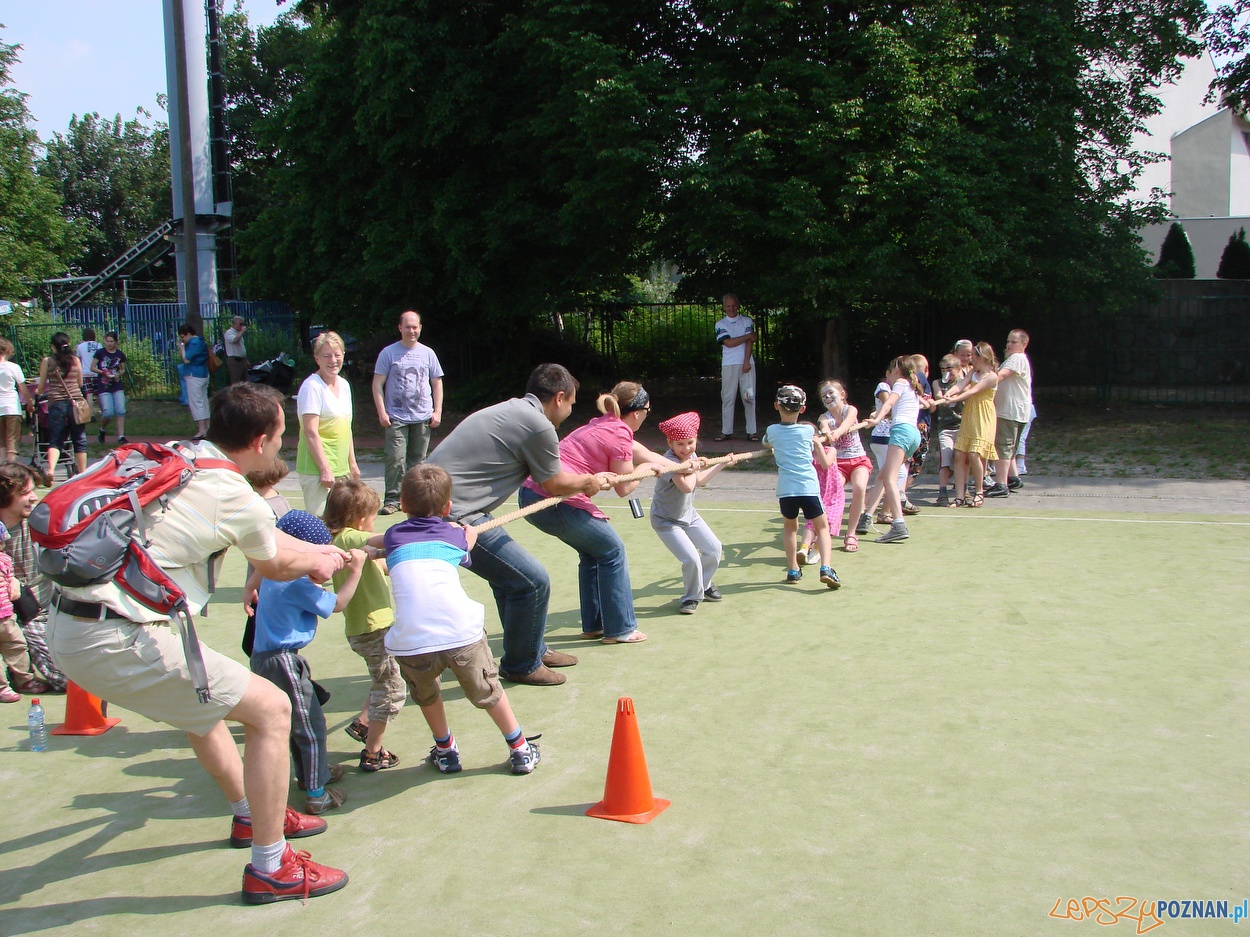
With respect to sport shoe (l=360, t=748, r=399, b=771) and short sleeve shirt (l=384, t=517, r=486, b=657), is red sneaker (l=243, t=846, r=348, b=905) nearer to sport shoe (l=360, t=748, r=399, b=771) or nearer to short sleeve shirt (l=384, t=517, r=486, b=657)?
short sleeve shirt (l=384, t=517, r=486, b=657)

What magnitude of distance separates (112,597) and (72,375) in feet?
37.8

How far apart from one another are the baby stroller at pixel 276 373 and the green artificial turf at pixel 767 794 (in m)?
14.1

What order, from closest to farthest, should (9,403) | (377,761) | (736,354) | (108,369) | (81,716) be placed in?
1. (377,761)
2. (81,716)
3. (9,403)
4. (736,354)
5. (108,369)

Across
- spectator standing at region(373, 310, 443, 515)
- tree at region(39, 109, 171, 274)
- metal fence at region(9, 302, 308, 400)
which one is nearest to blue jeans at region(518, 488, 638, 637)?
spectator standing at region(373, 310, 443, 515)

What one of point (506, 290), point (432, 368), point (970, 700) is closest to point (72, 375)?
point (432, 368)

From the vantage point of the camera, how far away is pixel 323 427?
7902mm

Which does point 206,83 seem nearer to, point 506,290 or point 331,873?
point 506,290

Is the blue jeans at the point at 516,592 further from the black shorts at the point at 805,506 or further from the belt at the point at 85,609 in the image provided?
the black shorts at the point at 805,506

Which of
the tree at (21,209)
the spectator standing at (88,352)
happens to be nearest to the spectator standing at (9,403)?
the spectator standing at (88,352)

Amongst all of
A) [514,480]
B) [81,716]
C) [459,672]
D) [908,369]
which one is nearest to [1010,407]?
[908,369]

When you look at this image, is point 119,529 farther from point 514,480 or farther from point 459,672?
point 514,480

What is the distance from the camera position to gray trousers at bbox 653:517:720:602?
24.5 feet

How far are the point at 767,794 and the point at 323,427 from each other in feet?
15.5

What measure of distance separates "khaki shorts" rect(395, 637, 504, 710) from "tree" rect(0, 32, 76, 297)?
3415 centimetres
